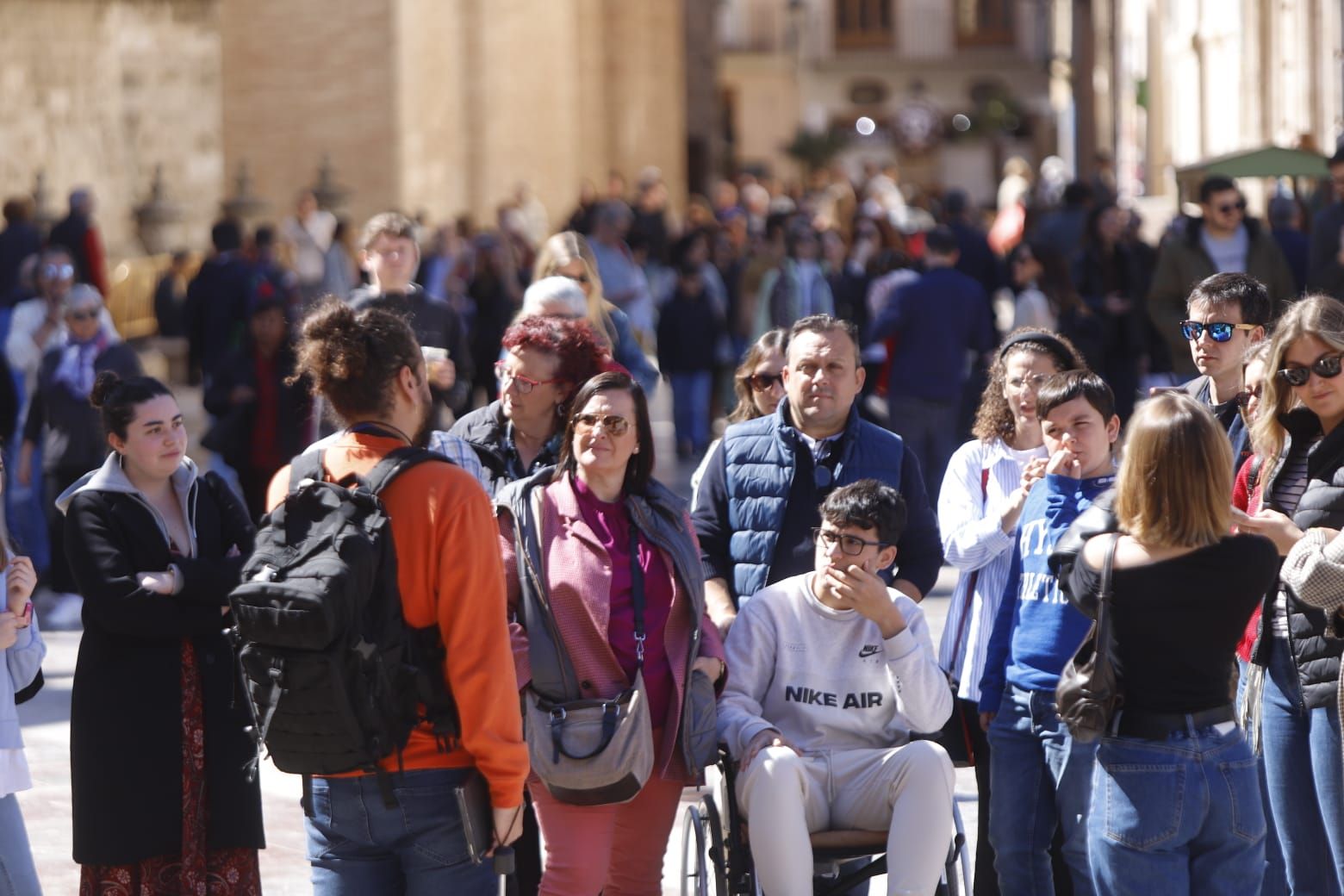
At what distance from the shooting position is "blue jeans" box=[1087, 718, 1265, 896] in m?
4.85

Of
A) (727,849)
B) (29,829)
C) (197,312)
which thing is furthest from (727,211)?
(727,849)

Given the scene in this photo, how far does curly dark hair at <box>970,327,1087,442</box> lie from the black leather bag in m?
1.34

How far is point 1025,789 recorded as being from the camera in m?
5.68

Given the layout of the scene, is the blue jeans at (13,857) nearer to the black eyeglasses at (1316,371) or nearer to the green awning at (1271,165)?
the black eyeglasses at (1316,371)

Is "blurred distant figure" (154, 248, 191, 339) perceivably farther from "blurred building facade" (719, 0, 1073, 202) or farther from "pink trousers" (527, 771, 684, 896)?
"blurred building facade" (719, 0, 1073, 202)

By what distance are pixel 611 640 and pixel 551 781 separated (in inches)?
15.2

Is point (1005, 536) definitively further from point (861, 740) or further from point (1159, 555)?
point (1159, 555)

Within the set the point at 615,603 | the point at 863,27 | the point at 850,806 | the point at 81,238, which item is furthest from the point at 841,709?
the point at 863,27

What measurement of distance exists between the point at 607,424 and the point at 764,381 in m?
2.07

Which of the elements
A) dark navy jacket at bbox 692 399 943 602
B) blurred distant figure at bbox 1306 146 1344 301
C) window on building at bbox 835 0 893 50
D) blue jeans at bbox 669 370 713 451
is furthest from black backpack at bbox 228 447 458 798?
window on building at bbox 835 0 893 50

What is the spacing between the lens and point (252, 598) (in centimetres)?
448

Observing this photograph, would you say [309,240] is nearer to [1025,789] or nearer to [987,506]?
[987,506]

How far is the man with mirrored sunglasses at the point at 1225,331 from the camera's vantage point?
643 cm

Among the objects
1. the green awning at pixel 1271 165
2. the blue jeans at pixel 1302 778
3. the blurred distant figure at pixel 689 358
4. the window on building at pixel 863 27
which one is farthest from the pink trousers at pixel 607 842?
the window on building at pixel 863 27
